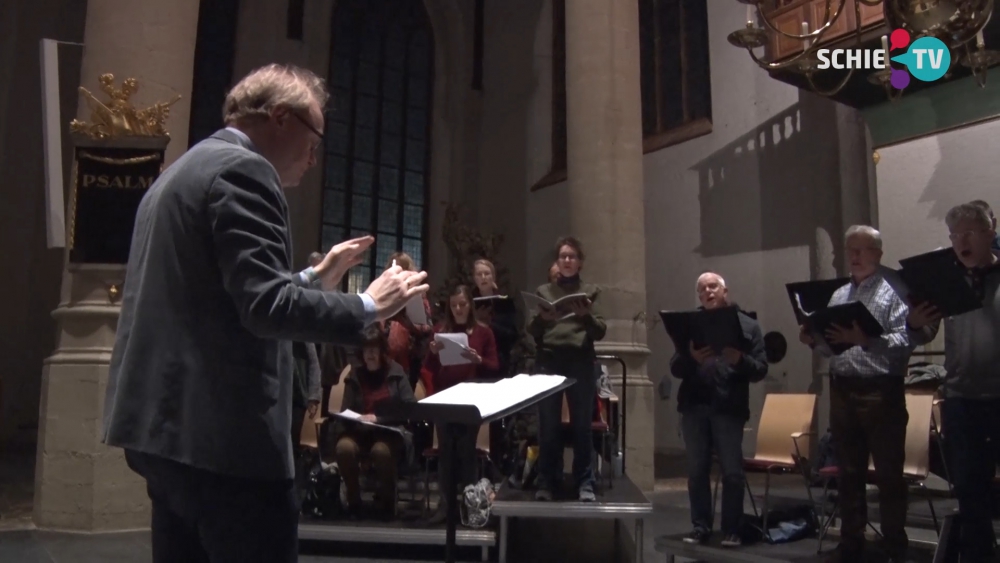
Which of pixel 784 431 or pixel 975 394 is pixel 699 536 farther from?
pixel 975 394

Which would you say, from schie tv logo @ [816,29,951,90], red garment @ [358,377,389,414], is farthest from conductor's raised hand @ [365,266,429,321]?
schie tv logo @ [816,29,951,90]

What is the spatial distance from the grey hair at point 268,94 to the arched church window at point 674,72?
9.48 metres

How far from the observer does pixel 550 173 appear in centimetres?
1284

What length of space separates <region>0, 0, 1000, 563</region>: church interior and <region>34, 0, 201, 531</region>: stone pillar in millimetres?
15

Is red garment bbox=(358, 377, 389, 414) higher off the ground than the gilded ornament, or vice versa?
the gilded ornament

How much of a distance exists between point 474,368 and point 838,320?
243cm

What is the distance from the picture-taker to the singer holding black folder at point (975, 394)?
141 inches

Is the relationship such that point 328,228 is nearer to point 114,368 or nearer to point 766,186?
point 766,186

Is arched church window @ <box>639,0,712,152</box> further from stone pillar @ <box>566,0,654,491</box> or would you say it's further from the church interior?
stone pillar @ <box>566,0,654,491</box>

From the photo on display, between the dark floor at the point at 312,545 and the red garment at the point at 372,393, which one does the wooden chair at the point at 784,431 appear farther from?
the red garment at the point at 372,393

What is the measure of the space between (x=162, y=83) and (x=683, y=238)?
7.05 metres

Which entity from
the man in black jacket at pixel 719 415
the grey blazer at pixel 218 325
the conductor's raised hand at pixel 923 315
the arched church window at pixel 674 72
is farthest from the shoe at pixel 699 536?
the arched church window at pixel 674 72

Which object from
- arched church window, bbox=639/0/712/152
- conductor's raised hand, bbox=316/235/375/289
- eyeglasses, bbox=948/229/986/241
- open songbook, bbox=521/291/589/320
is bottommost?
conductor's raised hand, bbox=316/235/375/289

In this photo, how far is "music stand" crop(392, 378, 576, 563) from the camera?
1868mm
